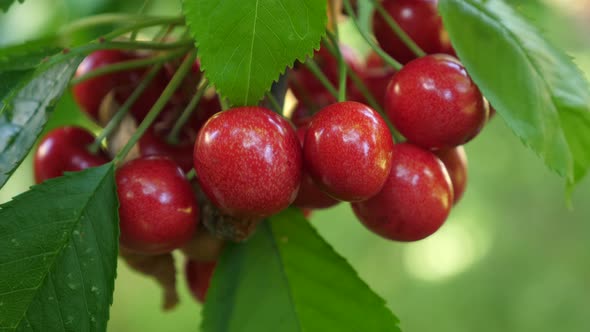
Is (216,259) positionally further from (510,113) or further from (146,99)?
(510,113)

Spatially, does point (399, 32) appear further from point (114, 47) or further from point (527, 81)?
point (114, 47)

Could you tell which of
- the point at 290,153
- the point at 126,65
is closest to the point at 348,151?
the point at 290,153

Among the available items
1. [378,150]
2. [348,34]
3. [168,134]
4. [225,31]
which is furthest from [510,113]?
[348,34]

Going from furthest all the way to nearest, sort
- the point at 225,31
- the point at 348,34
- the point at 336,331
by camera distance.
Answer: the point at 348,34, the point at 336,331, the point at 225,31

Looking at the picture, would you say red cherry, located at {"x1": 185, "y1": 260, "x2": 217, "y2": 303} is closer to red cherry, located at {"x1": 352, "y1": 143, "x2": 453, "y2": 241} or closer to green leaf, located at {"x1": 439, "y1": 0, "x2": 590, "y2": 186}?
red cherry, located at {"x1": 352, "y1": 143, "x2": 453, "y2": 241}

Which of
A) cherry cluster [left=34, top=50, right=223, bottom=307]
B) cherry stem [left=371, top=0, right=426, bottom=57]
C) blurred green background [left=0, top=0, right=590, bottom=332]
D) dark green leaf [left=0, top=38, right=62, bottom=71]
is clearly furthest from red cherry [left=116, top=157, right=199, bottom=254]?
blurred green background [left=0, top=0, right=590, bottom=332]

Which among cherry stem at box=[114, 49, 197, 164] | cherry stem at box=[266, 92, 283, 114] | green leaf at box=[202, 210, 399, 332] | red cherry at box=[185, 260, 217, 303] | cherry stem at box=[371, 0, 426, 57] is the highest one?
cherry stem at box=[114, 49, 197, 164]
